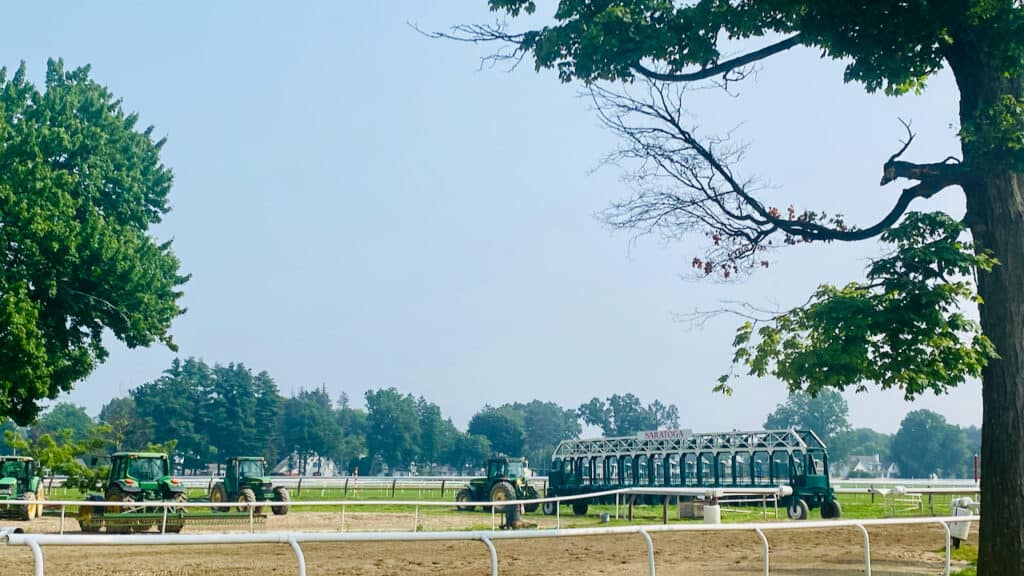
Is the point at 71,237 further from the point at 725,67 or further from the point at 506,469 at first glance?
the point at 725,67

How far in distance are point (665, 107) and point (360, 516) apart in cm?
2358

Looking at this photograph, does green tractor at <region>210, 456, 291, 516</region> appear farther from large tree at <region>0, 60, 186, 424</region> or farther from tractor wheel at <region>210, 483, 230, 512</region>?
large tree at <region>0, 60, 186, 424</region>

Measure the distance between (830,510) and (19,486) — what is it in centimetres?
2710

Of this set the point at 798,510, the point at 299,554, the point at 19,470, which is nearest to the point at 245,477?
the point at 19,470

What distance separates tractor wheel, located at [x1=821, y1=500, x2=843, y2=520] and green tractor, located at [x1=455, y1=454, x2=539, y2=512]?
34.6 ft

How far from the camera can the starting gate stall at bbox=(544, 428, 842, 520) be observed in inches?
1335

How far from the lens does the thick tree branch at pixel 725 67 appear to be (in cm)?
1262

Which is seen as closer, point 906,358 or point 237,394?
point 906,358

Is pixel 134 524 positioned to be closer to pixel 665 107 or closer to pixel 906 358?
pixel 665 107

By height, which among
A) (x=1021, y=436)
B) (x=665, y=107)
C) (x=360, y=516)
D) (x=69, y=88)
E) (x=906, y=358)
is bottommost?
(x=360, y=516)

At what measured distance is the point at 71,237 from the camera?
29.4 m

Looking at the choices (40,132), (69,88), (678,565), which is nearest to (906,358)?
(678,565)

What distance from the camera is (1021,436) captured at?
1138cm

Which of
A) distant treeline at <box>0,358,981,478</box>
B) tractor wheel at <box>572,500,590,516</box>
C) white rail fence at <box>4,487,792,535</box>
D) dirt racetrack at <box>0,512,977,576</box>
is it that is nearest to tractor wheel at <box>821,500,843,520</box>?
white rail fence at <box>4,487,792,535</box>
